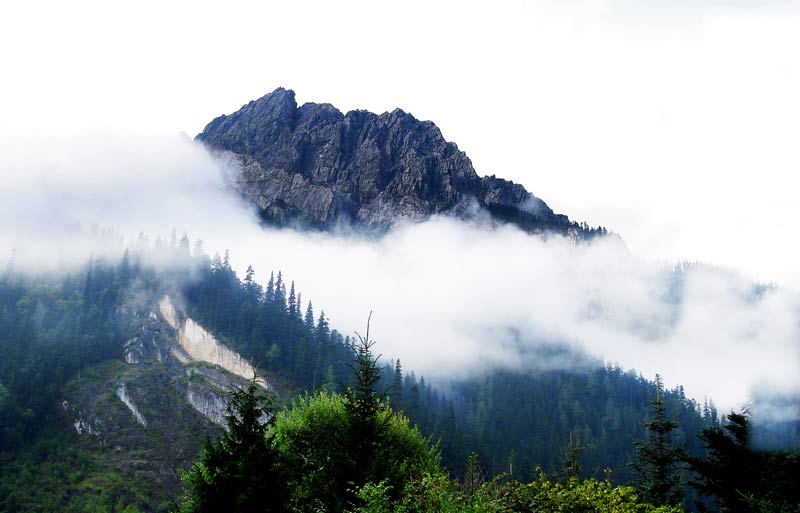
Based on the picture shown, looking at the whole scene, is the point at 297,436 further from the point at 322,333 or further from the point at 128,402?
the point at 322,333

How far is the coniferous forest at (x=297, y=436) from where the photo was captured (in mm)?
23156

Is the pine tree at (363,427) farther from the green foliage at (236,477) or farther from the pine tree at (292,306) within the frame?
the pine tree at (292,306)

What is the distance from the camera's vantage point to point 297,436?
3797cm

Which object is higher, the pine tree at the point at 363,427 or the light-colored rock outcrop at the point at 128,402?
the pine tree at the point at 363,427

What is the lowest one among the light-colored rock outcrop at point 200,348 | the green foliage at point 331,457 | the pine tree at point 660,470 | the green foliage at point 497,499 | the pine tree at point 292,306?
the light-colored rock outcrop at point 200,348

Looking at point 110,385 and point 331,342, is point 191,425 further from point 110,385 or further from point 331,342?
point 331,342

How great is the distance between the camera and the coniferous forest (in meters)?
23.2

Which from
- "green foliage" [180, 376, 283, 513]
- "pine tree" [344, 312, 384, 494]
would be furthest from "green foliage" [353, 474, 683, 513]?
"pine tree" [344, 312, 384, 494]

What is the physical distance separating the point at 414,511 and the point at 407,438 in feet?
56.8

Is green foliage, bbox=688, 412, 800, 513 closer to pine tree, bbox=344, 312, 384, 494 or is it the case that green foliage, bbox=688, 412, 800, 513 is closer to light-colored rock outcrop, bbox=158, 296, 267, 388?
pine tree, bbox=344, 312, 384, 494

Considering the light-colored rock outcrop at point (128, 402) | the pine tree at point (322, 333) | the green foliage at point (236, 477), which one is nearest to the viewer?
the green foliage at point (236, 477)

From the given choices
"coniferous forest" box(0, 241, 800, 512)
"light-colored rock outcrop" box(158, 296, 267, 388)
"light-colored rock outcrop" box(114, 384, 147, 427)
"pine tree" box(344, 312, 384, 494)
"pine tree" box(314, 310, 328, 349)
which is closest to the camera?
"coniferous forest" box(0, 241, 800, 512)

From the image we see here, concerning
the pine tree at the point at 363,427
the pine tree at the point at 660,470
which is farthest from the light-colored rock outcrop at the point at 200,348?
the pine tree at the point at 363,427

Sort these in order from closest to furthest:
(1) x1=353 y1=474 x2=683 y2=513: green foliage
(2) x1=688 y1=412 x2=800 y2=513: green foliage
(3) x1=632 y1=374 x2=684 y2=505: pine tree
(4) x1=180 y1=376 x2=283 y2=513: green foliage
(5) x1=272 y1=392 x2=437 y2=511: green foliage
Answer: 1. (1) x1=353 y1=474 x2=683 y2=513: green foliage
2. (4) x1=180 y1=376 x2=283 y2=513: green foliage
3. (5) x1=272 y1=392 x2=437 y2=511: green foliage
4. (2) x1=688 y1=412 x2=800 y2=513: green foliage
5. (3) x1=632 y1=374 x2=684 y2=505: pine tree
